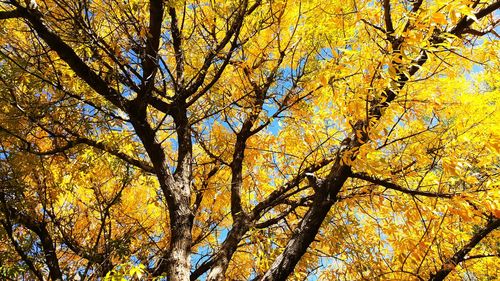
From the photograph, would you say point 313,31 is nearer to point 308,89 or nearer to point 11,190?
point 308,89

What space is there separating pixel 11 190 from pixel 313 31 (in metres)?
3.59

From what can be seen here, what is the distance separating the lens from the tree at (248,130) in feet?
9.33

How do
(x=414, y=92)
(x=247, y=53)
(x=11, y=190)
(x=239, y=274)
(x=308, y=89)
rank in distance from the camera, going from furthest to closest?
(x=239, y=274) → (x=247, y=53) → (x=308, y=89) → (x=11, y=190) → (x=414, y=92)

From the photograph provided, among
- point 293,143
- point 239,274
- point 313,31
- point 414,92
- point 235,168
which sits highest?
point 313,31

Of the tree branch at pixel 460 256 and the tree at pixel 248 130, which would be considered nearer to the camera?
the tree at pixel 248 130

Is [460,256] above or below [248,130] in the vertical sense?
below

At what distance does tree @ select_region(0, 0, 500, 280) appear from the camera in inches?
112

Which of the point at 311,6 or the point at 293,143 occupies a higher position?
the point at 311,6

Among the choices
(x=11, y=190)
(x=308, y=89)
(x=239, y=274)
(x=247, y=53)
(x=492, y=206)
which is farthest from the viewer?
(x=239, y=274)

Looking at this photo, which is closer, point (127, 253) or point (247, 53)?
point (127, 253)

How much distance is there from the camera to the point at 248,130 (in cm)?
427

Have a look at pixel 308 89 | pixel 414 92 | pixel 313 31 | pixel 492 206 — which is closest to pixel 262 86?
pixel 308 89

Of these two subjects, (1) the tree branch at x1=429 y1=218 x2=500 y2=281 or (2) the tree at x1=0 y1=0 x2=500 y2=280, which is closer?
(2) the tree at x1=0 y1=0 x2=500 y2=280

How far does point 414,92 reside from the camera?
333cm
